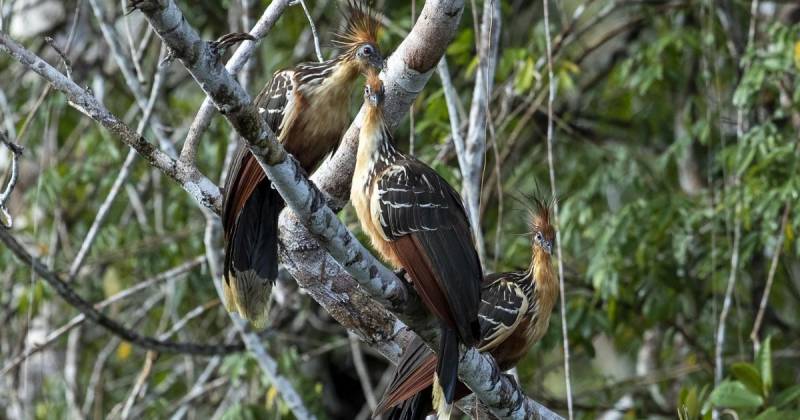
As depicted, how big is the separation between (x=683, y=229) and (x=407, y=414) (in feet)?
6.45

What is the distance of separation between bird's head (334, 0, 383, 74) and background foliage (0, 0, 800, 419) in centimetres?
86

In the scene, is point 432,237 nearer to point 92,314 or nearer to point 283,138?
point 283,138

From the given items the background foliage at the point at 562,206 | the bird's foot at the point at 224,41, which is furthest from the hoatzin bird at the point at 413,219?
the background foliage at the point at 562,206

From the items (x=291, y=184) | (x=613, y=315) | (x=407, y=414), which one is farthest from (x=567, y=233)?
(x=291, y=184)

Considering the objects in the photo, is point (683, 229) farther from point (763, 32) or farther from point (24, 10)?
point (24, 10)

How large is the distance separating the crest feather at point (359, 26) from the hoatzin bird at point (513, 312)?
0.95 m

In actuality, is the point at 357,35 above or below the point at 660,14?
above

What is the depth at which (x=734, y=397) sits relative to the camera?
3957mm

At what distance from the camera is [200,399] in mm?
5816

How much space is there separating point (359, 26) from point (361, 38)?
0.20 feet

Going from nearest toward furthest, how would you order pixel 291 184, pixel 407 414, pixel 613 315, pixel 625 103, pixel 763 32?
pixel 291 184, pixel 407 414, pixel 613 315, pixel 763 32, pixel 625 103

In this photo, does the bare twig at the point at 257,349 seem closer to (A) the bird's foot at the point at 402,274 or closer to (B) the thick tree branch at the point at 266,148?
(A) the bird's foot at the point at 402,274

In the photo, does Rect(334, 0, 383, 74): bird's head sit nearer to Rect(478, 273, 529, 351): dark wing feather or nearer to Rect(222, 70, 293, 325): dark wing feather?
Rect(222, 70, 293, 325): dark wing feather

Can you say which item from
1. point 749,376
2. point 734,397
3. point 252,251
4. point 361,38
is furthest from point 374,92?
point 749,376
